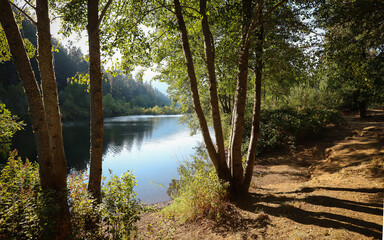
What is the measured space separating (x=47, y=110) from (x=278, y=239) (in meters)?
4.24

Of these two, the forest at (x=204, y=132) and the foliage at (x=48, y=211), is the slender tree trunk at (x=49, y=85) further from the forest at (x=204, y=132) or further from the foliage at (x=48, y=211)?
the foliage at (x=48, y=211)

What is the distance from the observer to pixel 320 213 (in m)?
3.08

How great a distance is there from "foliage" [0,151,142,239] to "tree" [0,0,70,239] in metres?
0.15

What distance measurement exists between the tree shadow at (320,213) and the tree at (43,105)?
3.34 meters

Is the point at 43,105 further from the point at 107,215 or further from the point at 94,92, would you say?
the point at 107,215

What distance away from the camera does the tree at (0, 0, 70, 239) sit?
2537 mm

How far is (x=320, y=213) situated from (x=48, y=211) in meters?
3.91

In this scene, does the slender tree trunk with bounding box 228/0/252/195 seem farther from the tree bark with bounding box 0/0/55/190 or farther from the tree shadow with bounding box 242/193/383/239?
the tree bark with bounding box 0/0/55/190

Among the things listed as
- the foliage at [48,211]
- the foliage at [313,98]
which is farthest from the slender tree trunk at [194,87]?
the foliage at [313,98]

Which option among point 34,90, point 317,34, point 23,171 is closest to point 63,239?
point 23,171

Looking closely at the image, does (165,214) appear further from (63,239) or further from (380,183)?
(380,183)

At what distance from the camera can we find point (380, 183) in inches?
147

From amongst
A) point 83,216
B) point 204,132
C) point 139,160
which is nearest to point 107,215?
point 83,216

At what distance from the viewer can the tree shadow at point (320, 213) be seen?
2534 mm
